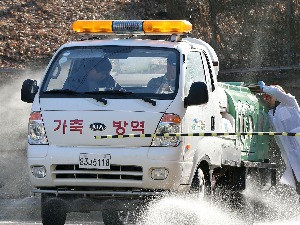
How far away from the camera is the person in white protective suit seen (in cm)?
1451

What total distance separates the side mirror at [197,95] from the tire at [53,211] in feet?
5.62

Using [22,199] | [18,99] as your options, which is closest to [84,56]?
[22,199]

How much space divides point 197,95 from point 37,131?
5.75ft

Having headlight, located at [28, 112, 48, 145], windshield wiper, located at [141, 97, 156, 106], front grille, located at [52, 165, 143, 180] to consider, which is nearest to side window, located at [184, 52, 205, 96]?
windshield wiper, located at [141, 97, 156, 106]

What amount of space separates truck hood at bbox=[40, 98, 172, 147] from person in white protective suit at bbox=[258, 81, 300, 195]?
377cm

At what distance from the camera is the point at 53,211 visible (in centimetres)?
1145

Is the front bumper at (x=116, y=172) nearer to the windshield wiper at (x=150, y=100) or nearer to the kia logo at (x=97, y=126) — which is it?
the kia logo at (x=97, y=126)

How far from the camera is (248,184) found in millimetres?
14492

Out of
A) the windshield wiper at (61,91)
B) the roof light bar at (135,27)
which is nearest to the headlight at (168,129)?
the windshield wiper at (61,91)

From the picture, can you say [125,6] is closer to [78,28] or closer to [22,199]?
[22,199]

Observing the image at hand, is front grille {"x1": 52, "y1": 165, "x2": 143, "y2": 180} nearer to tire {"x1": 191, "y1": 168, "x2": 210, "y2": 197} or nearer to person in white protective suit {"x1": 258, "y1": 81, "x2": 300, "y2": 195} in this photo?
tire {"x1": 191, "y1": 168, "x2": 210, "y2": 197}

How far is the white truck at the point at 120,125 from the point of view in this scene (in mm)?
10984

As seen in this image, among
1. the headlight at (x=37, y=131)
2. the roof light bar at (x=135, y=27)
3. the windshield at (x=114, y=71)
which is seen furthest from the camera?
the roof light bar at (x=135, y=27)

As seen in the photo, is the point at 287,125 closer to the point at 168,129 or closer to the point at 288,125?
the point at 288,125
